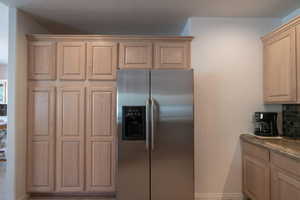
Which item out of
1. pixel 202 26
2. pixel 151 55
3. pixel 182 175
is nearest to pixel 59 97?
pixel 151 55

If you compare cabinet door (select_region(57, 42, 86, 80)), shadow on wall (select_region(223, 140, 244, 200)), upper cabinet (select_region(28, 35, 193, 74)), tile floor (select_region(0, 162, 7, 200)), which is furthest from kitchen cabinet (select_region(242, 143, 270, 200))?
tile floor (select_region(0, 162, 7, 200))

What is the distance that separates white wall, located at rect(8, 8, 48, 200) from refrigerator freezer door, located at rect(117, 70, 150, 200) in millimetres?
1305

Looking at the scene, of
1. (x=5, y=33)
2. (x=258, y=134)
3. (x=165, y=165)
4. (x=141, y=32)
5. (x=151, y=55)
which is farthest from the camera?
(x=5, y=33)

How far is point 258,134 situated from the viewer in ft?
8.51

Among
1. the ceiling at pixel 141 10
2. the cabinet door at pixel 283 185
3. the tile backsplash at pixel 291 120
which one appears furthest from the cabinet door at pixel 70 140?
the tile backsplash at pixel 291 120

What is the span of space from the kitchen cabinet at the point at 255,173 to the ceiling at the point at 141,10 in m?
1.69

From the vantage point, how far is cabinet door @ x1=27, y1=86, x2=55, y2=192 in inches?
105

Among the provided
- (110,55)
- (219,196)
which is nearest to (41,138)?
(110,55)

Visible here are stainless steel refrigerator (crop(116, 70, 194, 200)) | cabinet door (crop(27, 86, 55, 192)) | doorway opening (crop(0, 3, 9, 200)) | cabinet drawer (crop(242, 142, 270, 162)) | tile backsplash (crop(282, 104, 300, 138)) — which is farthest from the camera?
doorway opening (crop(0, 3, 9, 200))

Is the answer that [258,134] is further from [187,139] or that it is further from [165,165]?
[165,165]

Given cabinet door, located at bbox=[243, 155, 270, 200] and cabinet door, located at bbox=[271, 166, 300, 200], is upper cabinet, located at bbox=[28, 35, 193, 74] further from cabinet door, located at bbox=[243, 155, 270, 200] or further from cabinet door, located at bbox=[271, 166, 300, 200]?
cabinet door, located at bbox=[271, 166, 300, 200]

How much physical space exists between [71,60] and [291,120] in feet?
9.70

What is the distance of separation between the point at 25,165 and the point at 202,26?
301 centimetres

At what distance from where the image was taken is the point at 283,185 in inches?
71.8
